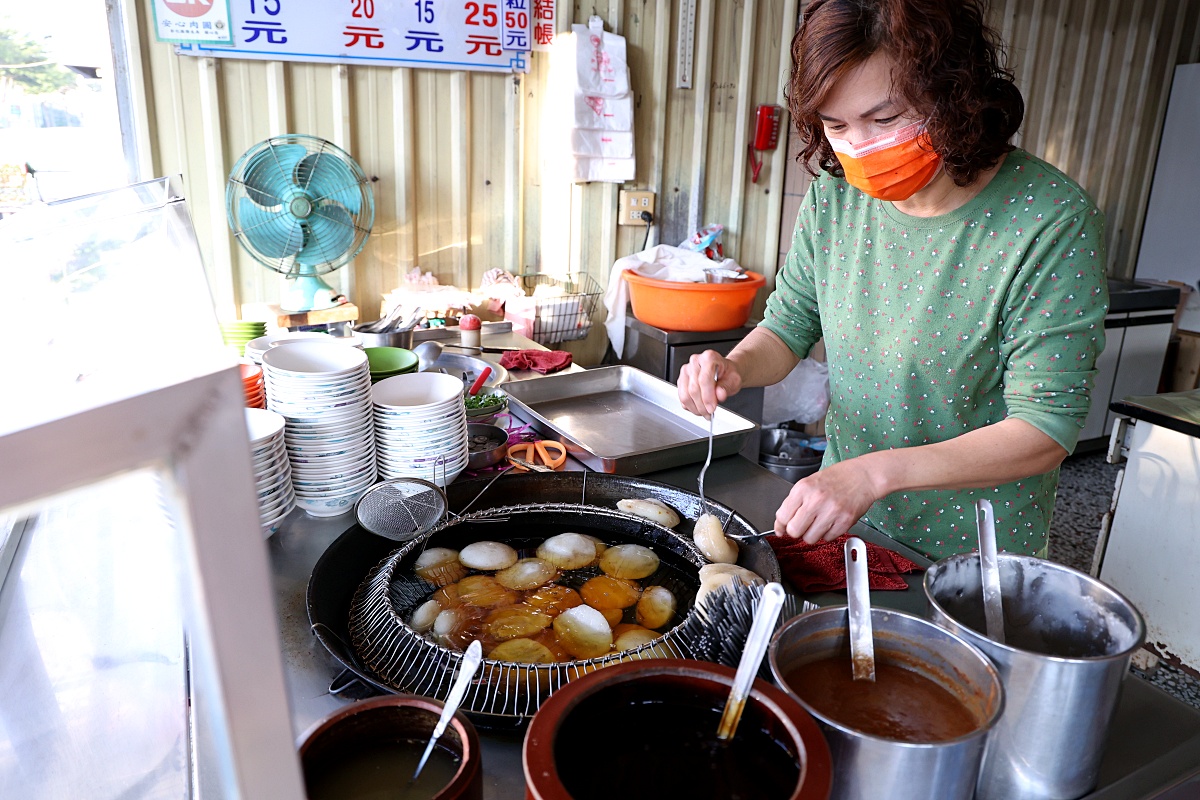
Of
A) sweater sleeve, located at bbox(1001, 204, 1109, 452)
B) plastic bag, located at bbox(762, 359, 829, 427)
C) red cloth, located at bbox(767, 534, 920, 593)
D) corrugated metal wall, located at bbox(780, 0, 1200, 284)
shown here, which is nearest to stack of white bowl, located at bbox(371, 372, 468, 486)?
red cloth, located at bbox(767, 534, 920, 593)

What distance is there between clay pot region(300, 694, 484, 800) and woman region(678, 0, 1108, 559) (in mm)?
691

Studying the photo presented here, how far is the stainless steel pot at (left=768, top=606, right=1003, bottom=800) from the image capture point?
72 cm

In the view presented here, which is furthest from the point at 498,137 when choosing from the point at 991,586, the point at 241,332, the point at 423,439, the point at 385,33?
the point at 991,586

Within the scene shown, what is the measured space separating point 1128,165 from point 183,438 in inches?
296

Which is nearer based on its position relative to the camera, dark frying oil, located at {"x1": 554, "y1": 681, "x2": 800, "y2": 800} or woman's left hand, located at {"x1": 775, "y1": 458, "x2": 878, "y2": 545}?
dark frying oil, located at {"x1": 554, "y1": 681, "x2": 800, "y2": 800}

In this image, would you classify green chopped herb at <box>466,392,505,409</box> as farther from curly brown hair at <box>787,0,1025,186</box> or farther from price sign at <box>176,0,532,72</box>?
price sign at <box>176,0,532,72</box>

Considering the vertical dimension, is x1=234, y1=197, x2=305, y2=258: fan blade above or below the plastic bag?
above

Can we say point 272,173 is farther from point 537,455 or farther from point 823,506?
point 823,506

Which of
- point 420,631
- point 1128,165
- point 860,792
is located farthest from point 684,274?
point 1128,165

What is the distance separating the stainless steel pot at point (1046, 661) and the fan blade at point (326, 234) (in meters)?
3.10

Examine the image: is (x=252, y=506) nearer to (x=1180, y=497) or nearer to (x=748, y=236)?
(x=1180, y=497)

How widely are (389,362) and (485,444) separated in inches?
13.9

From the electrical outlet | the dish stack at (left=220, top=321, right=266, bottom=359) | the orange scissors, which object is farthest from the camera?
the electrical outlet

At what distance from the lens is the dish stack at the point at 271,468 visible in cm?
147
